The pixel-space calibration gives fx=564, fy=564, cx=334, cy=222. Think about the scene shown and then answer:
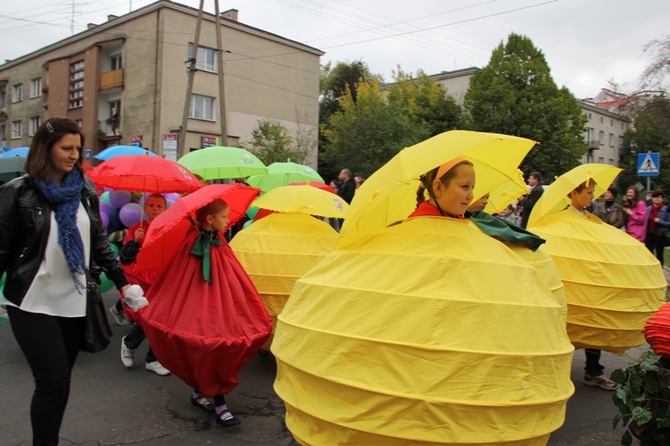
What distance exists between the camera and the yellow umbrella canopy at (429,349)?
2305mm

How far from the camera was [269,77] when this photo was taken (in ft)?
113

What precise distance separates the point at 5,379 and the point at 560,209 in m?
5.67

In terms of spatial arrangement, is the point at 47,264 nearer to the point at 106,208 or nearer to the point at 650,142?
the point at 106,208

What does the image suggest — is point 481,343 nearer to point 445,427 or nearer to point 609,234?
point 445,427

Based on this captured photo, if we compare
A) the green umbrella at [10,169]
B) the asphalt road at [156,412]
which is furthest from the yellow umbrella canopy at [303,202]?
the green umbrella at [10,169]

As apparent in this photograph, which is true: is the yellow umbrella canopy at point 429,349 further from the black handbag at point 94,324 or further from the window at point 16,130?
the window at point 16,130

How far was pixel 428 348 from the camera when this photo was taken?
2318 mm

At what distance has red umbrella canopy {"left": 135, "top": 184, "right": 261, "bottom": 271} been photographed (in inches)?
174

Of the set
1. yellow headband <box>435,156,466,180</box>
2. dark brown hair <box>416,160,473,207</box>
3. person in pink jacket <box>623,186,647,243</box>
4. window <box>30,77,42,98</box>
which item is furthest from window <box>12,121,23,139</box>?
yellow headband <box>435,156,466,180</box>

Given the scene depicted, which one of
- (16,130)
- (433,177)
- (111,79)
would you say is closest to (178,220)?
(433,177)

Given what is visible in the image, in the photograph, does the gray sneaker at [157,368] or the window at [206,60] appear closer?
the gray sneaker at [157,368]

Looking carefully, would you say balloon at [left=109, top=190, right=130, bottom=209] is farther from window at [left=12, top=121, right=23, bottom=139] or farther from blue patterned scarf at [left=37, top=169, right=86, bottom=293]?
window at [left=12, top=121, right=23, bottom=139]

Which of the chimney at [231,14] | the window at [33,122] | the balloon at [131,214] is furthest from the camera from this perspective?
the window at [33,122]

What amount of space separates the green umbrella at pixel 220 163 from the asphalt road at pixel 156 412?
2943 mm
